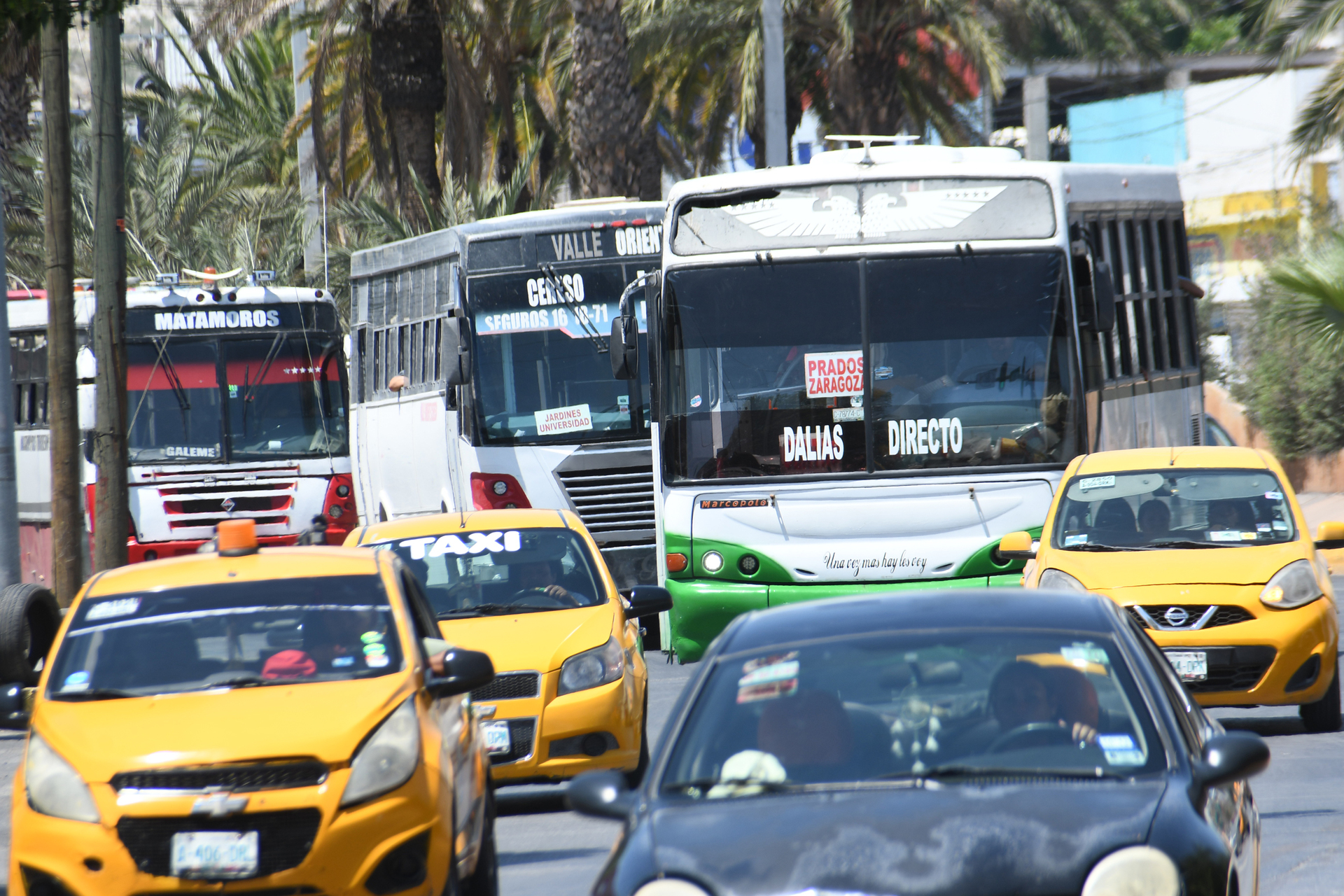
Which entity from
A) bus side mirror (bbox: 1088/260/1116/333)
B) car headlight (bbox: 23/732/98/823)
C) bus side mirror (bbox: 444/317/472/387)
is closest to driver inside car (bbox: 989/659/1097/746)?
car headlight (bbox: 23/732/98/823)

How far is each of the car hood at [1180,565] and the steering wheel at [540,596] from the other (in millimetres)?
2841

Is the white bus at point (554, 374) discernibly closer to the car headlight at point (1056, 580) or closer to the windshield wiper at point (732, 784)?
the car headlight at point (1056, 580)

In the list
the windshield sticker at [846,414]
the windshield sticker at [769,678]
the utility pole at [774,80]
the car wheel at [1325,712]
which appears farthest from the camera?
the utility pole at [774,80]

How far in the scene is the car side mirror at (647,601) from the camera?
10.1 meters

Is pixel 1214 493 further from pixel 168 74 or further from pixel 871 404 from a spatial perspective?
pixel 168 74

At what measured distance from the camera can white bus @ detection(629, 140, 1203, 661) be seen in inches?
478

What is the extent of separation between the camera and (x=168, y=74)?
227ft

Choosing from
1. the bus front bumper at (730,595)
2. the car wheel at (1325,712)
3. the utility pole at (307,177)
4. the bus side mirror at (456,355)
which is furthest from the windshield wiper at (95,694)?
the utility pole at (307,177)

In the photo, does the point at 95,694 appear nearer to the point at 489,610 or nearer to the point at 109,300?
the point at 489,610

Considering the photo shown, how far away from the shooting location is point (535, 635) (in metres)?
9.70

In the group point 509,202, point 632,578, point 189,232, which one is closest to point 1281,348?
point 509,202

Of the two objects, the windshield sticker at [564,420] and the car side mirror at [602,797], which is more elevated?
the windshield sticker at [564,420]

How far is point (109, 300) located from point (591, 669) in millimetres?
10729

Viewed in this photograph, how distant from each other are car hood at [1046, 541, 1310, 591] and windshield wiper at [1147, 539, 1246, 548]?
6 cm
